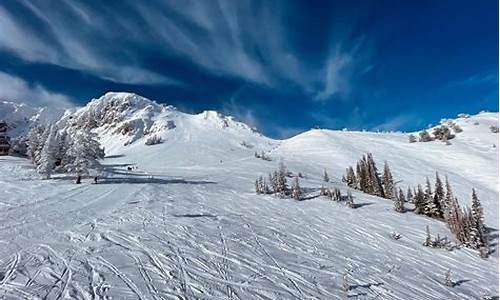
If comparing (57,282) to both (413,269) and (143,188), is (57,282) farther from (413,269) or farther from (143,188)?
(143,188)

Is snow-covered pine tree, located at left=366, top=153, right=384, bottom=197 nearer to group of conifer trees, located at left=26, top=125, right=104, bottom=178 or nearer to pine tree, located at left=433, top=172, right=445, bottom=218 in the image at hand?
pine tree, located at left=433, top=172, right=445, bottom=218

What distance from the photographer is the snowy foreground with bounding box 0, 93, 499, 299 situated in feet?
41.9

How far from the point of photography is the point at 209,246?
60.3 feet

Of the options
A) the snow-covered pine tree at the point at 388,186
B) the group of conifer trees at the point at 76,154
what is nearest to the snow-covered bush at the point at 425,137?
the snow-covered pine tree at the point at 388,186

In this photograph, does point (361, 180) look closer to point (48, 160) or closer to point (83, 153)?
point (83, 153)

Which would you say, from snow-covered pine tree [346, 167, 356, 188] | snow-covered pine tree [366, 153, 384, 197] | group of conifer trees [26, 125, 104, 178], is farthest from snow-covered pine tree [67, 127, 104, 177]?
snow-covered pine tree [366, 153, 384, 197]

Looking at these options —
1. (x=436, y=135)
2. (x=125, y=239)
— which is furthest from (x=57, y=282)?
(x=436, y=135)

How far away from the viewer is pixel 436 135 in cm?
10881

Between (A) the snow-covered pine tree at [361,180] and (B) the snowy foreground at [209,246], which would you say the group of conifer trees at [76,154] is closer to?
(B) the snowy foreground at [209,246]

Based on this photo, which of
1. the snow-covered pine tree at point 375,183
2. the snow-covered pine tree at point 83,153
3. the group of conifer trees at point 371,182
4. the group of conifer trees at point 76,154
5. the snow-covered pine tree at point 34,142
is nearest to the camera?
the snow-covered pine tree at point 83,153

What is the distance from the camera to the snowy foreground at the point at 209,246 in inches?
503

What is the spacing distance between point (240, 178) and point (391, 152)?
5218 cm

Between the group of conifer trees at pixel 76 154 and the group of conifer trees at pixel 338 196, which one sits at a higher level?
the group of conifer trees at pixel 76 154

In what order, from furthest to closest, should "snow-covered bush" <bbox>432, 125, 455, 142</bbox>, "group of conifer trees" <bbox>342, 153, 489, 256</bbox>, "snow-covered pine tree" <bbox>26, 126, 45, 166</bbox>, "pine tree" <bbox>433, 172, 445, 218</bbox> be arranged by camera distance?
"snow-covered bush" <bbox>432, 125, 455, 142</bbox>, "snow-covered pine tree" <bbox>26, 126, 45, 166</bbox>, "pine tree" <bbox>433, 172, 445, 218</bbox>, "group of conifer trees" <bbox>342, 153, 489, 256</bbox>
